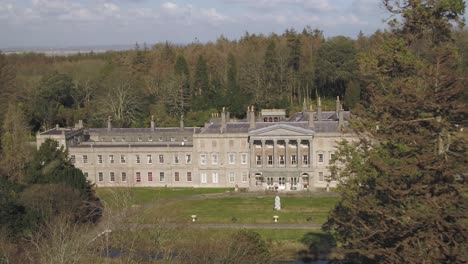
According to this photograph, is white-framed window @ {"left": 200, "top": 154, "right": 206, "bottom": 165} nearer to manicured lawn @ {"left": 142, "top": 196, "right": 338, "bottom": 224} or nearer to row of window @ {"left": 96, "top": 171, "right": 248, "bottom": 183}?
row of window @ {"left": 96, "top": 171, "right": 248, "bottom": 183}

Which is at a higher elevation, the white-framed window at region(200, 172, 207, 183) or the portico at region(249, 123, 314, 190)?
the portico at region(249, 123, 314, 190)

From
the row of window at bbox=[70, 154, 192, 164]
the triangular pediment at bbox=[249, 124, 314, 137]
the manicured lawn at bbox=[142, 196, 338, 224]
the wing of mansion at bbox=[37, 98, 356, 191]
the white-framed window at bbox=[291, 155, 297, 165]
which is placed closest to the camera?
the manicured lawn at bbox=[142, 196, 338, 224]

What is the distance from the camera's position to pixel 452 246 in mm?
13656

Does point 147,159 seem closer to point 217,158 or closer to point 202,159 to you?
point 202,159

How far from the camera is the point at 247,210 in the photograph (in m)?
41.7

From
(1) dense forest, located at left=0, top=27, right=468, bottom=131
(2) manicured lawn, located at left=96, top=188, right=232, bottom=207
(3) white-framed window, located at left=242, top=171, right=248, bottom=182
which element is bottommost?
(2) manicured lawn, located at left=96, top=188, right=232, bottom=207

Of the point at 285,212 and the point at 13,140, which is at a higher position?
the point at 13,140

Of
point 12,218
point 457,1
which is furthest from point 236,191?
point 457,1

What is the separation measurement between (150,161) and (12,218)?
810 inches

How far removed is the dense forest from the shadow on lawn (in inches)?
1238

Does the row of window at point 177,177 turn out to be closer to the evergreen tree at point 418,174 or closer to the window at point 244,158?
the window at point 244,158

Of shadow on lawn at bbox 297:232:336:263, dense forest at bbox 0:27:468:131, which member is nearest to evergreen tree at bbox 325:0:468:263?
shadow on lawn at bbox 297:232:336:263

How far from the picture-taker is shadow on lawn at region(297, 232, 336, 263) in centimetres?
3284

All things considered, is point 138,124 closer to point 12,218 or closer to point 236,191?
point 236,191
